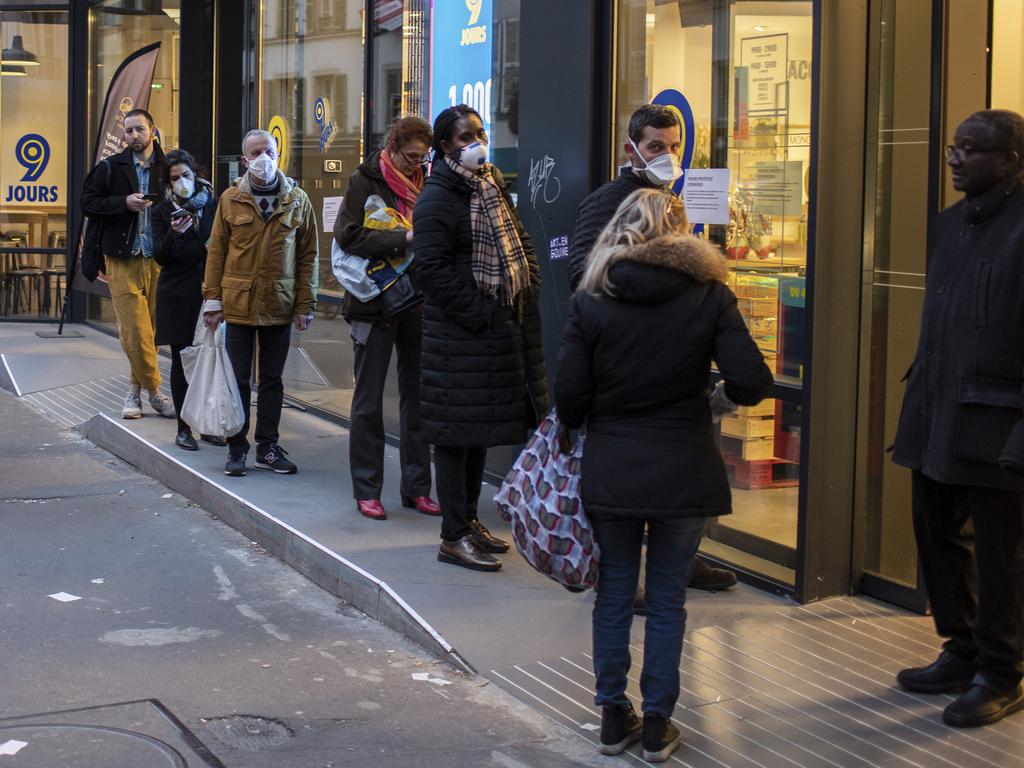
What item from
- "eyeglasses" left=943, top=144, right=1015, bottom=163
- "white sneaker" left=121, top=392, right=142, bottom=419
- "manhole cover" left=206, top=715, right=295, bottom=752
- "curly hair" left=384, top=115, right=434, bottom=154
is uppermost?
"curly hair" left=384, top=115, right=434, bottom=154

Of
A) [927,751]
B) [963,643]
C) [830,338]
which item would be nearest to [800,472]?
[830,338]

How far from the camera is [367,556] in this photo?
20.1ft

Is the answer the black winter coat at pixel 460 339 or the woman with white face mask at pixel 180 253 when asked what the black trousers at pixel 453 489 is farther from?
the woman with white face mask at pixel 180 253

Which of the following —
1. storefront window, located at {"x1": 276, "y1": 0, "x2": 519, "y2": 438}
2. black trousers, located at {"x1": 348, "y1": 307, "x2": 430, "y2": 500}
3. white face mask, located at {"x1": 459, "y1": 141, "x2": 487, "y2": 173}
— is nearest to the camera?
white face mask, located at {"x1": 459, "y1": 141, "x2": 487, "y2": 173}

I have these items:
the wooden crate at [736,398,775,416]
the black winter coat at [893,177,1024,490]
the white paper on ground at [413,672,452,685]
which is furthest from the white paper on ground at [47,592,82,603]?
the black winter coat at [893,177,1024,490]

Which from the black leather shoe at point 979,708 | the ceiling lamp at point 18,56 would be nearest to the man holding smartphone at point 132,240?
the black leather shoe at point 979,708

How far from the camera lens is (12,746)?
14.0 feet

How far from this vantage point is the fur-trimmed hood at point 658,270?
13.1 ft

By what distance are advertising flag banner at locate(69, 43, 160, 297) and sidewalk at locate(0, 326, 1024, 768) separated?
7200mm

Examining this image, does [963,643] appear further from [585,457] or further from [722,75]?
[722,75]

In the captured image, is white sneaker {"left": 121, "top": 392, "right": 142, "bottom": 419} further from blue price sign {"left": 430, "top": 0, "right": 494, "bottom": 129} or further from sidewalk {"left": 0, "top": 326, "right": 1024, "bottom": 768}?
blue price sign {"left": 430, "top": 0, "right": 494, "bottom": 129}

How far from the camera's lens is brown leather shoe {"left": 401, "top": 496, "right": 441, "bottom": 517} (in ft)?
22.8

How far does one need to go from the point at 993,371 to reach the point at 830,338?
1244 millimetres

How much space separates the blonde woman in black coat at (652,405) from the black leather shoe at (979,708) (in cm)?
94
